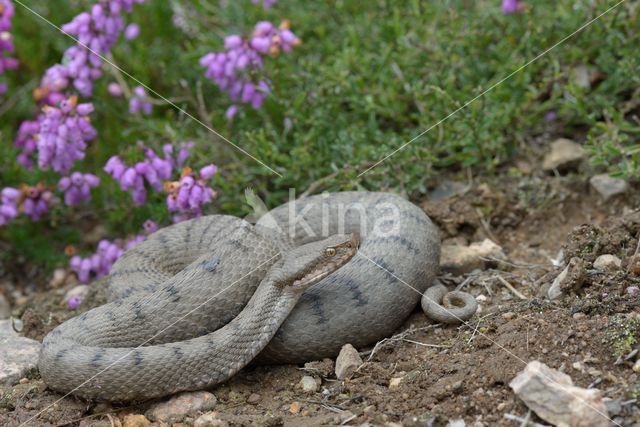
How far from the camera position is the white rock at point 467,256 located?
5992 mm

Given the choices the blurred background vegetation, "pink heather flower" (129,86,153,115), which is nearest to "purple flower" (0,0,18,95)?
the blurred background vegetation

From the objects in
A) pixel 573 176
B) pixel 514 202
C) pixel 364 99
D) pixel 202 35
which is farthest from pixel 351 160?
pixel 202 35

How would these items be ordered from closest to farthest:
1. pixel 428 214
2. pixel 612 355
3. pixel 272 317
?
pixel 612 355
pixel 272 317
pixel 428 214

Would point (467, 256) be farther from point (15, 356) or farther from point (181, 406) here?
point (15, 356)

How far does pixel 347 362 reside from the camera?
16.1 feet

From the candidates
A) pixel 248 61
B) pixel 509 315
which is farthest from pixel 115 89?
pixel 509 315

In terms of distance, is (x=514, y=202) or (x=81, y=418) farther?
(x=514, y=202)

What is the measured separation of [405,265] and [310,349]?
919 millimetres

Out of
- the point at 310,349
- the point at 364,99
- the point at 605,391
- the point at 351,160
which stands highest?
the point at 364,99

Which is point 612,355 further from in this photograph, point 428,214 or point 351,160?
point 351,160

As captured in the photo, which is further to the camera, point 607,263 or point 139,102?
point 139,102

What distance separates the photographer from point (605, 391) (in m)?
4.00

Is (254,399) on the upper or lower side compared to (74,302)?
lower

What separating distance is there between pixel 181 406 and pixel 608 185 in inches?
155
